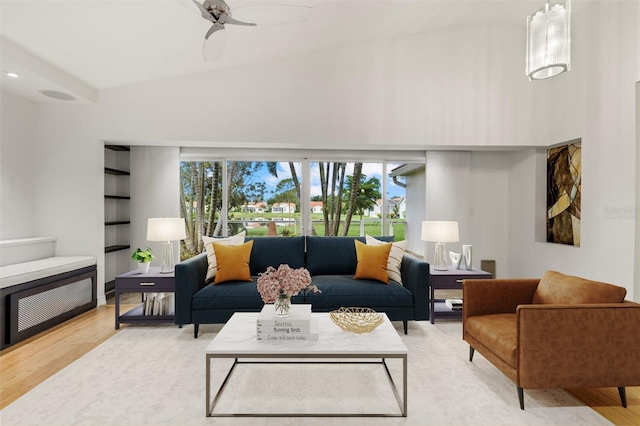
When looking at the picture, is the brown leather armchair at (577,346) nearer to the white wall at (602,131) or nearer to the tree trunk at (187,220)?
the white wall at (602,131)

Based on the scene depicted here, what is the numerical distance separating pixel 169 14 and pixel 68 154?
2.45m

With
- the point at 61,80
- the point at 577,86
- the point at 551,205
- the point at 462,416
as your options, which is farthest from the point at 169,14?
the point at 551,205

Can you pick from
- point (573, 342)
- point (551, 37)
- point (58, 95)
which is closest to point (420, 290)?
point (573, 342)

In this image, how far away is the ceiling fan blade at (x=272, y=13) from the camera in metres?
2.40

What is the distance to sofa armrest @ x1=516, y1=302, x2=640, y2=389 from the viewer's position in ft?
6.90

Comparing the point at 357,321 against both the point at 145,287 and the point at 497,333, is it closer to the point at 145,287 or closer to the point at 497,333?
the point at 497,333

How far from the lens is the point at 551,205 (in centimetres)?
495

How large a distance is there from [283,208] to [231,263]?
83.0 inches

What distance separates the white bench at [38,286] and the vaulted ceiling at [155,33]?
1.79 meters

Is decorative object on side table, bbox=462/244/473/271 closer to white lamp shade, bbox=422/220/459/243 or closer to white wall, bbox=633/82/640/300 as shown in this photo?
white lamp shade, bbox=422/220/459/243

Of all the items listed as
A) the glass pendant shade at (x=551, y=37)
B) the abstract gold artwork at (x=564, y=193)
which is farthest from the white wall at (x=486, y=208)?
the glass pendant shade at (x=551, y=37)

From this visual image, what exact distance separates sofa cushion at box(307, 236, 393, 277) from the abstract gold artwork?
95.0 inches

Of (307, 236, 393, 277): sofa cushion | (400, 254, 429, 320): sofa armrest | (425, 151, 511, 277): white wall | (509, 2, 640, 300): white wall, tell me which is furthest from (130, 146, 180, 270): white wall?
(509, 2, 640, 300): white wall

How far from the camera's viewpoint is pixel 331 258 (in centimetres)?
406
